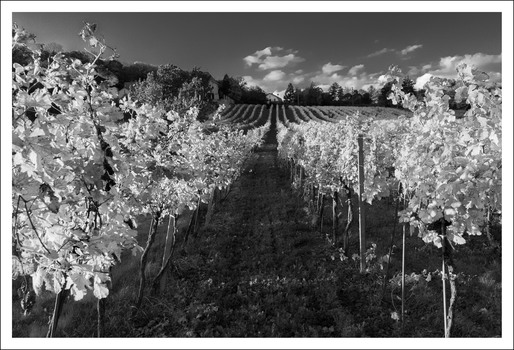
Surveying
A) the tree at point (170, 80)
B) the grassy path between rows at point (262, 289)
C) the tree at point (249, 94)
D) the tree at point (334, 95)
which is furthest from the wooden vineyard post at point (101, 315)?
the tree at point (334, 95)

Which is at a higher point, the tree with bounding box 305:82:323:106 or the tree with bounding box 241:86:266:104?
the tree with bounding box 305:82:323:106

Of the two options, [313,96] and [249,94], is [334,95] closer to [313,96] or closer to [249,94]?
[313,96]

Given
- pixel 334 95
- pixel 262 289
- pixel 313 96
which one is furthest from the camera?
pixel 313 96

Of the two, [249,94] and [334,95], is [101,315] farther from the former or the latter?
[334,95]

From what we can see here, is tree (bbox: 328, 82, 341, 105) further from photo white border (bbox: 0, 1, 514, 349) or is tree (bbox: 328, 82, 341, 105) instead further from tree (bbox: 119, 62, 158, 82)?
photo white border (bbox: 0, 1, 514, 349)

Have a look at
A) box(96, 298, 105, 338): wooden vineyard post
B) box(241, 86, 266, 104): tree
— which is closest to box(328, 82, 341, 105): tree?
box(241, 86, 266, 104): tree

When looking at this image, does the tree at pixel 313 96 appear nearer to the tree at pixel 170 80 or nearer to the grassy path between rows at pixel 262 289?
the tree at pixel 170 80

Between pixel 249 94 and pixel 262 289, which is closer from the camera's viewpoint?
pixel 262 289

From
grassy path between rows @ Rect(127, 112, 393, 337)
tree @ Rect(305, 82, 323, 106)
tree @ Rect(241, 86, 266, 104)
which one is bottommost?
grassy path between rows @ Rect(127, 112, 393, 337)

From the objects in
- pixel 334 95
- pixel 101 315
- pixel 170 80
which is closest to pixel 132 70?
pixel 101 315

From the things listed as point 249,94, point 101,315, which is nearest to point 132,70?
point 101,315
